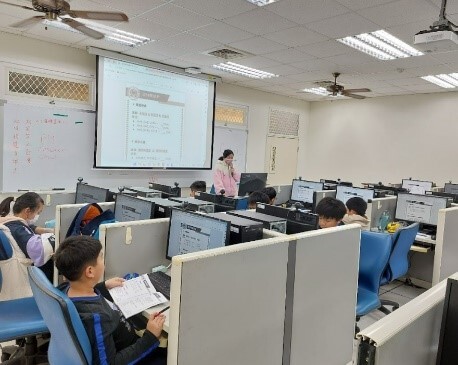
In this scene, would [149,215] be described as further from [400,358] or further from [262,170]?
[262,170]

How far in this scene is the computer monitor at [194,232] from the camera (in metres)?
1.96

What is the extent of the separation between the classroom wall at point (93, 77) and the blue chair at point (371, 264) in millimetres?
4263

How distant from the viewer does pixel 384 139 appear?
8008mm

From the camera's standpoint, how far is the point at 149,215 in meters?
2.58

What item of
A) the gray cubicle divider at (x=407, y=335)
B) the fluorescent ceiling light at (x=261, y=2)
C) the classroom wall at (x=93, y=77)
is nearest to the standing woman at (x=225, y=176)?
the classroom wall at (x=93, y=77)

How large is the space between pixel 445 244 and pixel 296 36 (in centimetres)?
271

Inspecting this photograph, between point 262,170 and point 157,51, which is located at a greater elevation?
point 157,51

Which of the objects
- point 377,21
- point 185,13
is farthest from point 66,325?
point 377,21

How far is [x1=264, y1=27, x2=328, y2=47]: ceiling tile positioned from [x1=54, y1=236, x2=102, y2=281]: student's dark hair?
11.2ft

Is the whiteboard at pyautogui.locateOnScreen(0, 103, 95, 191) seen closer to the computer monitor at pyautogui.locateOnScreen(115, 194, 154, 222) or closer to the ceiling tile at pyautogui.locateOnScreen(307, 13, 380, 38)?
the computer monitor at pyautogui.locateOnScreen(115, 194, 154, 222)

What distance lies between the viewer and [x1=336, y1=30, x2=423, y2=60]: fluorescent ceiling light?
4.26m

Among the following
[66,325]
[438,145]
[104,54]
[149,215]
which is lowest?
[66,325]

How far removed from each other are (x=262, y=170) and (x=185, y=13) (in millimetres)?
4897

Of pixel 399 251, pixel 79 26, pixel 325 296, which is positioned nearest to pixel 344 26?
pixel 399 251
